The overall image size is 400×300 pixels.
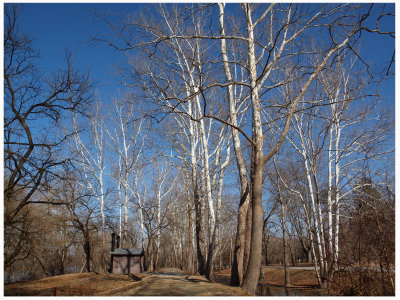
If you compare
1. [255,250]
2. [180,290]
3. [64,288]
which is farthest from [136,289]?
[255,250]

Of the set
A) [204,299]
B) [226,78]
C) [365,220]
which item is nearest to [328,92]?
[226,78]

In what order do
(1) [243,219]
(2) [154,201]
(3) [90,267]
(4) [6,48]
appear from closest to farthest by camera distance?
1. (4) [6,48]
2. (1) [243,219]
3. (3) [90,267]
4. (2) [154,201]

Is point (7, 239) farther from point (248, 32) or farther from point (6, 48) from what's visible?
point (248, 32)

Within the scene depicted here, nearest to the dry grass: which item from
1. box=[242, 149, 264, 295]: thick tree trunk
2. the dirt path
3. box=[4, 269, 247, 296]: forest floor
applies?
box=[4, 269, 247, 296]: forest floor

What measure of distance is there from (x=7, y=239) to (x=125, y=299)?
5183 mm

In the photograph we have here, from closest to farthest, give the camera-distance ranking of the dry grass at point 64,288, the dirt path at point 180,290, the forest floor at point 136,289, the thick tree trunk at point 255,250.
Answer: the thick tree trunk at point 255,250 → the dirt path at point 180,290 → the forest floor at point 136,289 → the dry grass at point 64,288

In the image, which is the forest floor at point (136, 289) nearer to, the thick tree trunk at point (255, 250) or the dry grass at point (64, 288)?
the dry grass at point (64, 288)

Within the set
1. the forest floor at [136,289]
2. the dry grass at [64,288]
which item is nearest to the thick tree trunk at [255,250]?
the forest floor at [136,289]

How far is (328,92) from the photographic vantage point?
13.6m

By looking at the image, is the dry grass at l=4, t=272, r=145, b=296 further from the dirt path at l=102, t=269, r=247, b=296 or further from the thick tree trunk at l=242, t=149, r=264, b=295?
the thick tree trunk at l=242, t=149, r=264, b=295

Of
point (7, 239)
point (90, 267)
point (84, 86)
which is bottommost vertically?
point (90, 267)

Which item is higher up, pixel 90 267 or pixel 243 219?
pixel 243 219

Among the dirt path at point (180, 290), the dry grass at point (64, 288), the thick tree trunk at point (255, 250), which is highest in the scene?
the thick tree trunk at point (255, 250)

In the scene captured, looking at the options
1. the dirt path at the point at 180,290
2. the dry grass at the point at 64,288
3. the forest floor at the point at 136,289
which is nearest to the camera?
the dirt path at the point at 180,290
